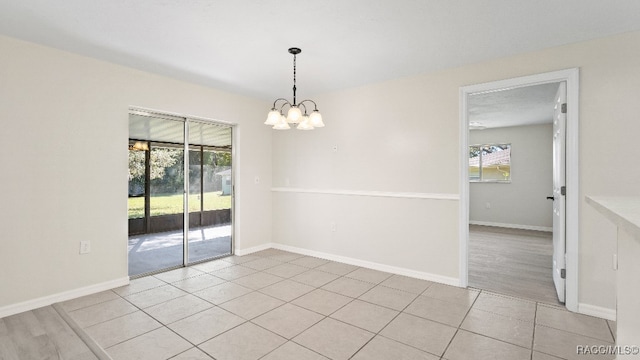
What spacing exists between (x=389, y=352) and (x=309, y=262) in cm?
231

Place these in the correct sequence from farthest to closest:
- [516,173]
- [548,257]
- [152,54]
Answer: [516,173], [548,257], [152,54]

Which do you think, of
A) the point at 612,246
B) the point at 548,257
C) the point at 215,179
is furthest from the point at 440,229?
the point at 215,179

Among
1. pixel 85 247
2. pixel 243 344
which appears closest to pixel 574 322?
pixel 243 344

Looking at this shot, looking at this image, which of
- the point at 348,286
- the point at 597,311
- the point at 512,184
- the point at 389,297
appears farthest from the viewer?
the point at 512,184

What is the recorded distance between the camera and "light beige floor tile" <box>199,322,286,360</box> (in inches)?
83.4

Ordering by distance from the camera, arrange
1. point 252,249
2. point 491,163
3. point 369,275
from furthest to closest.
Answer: point 491,163 → point 252,249 → point 369,275

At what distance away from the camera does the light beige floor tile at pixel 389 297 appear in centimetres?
295

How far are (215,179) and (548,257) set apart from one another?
5.24m

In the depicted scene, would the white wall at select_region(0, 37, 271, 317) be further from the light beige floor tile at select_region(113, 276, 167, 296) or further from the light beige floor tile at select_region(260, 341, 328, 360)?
the light beige floor tile at select_region(260, 341, 328, 360)

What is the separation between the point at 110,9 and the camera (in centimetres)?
228

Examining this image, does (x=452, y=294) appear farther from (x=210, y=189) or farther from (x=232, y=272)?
(x=210, y=189)

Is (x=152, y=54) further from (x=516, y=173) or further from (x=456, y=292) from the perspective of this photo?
(x=516, y=173)

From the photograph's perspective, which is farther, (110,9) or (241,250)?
(241,250)

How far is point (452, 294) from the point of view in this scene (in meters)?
3.20
